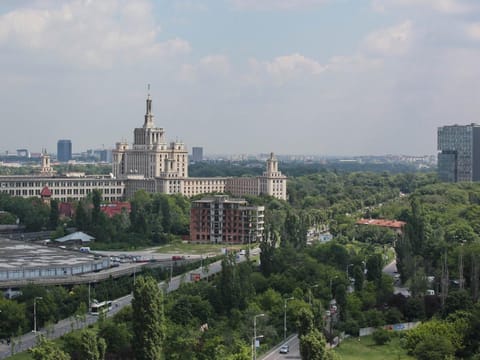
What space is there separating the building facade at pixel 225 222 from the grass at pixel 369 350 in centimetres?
3705

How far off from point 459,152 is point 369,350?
10124cm

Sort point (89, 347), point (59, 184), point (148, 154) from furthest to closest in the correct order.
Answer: point (148, 154) → point (59, 184) → point (89, 347)

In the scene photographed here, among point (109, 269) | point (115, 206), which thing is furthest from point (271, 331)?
point (115, 206)

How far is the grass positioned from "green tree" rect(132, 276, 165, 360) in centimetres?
866

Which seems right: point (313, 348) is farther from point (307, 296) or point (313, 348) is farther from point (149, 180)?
point (149, 180)

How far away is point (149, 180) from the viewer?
A: 367 feet

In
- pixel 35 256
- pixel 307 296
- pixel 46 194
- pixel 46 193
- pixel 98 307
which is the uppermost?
pixel 46 193

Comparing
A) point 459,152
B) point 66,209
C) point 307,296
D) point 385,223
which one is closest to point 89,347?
point 307,296

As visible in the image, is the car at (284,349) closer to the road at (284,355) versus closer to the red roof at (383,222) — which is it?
the road at (284,355)

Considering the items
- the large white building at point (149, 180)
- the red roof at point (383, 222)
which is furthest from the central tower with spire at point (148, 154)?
the red roof at point (383, 222)

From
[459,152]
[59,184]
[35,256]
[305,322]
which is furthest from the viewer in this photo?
[459,152]

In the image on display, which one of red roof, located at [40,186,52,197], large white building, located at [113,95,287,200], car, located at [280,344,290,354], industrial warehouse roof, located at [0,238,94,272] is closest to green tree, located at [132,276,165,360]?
car, located at [280,344,290,354]

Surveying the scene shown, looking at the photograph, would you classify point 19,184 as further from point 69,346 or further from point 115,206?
point 69,346

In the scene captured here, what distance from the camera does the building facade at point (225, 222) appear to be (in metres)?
81.0
